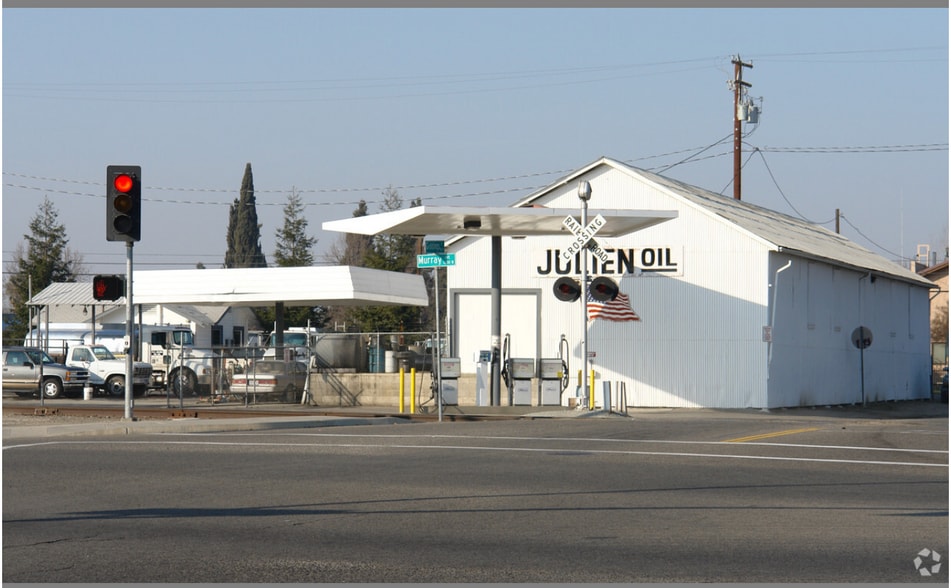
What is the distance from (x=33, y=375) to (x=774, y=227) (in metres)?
24.4

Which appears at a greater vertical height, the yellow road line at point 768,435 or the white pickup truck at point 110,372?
the white pickup truck at point 110,372

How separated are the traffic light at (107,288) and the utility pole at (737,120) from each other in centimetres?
3276

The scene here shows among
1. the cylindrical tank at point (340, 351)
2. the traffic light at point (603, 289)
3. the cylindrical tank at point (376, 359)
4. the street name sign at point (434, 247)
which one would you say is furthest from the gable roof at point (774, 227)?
the street name sign at point (434, 247)

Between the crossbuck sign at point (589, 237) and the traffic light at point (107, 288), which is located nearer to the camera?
the traffic light at point (107, 288)

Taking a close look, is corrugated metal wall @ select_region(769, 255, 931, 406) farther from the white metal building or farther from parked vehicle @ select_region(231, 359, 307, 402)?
parked vehicle @ select_region(231, 359, 307, 402)

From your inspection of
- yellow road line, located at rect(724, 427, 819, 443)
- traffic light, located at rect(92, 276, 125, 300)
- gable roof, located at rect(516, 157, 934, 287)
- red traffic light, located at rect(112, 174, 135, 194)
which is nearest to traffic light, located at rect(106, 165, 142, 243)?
red traffic light, located at rect(112, 174, 135, 194)

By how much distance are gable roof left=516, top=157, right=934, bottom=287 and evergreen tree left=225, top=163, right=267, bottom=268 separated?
5697 cm

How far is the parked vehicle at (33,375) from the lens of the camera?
38.5m

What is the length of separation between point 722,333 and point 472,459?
736 inches

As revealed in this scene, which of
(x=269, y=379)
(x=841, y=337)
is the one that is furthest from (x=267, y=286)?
(x=841, y=337)

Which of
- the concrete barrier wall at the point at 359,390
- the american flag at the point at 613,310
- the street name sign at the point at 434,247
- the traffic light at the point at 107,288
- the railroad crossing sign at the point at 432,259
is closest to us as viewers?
the traffic light at the point at 107,288

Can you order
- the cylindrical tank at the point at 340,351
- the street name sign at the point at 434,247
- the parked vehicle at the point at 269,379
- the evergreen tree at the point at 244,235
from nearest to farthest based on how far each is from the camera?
the street name sign at the point at 434,247 < the parked vehicle at the point at 269,379 < the cylindrical tank at the point at 340,351 < the evergreen tree at the point at 244,235

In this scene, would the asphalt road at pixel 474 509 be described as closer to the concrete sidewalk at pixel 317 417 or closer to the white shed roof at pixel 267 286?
the concrete sidewalk at pixel 317 417

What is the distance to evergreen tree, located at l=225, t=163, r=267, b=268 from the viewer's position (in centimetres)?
9893
